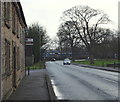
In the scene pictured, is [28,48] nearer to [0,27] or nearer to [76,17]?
[76,17]

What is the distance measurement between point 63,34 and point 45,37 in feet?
22.3

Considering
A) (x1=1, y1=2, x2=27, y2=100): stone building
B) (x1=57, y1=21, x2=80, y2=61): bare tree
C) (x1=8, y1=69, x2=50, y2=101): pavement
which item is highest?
(x1=57, y1=21, x2=80, y2=61): bare tree

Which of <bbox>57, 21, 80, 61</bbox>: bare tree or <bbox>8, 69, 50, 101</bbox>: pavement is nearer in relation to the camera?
<bbox>8, 69, 50, 101</bbox>: pavement

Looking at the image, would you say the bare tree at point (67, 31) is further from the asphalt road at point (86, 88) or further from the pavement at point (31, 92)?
the pavement at point (31, 92)

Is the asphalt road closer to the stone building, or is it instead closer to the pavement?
the pavement

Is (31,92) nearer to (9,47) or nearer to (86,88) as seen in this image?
(9,47)

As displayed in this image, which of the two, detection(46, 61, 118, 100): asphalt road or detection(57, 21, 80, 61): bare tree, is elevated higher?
detection(57, 21, 80, 61): bare tree

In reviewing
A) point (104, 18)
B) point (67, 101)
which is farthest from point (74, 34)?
point (67, 101)

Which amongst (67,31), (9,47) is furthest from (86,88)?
(67,31)

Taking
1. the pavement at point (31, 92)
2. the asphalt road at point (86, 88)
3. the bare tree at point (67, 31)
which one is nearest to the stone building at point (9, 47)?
the pavement at point (31, 92)

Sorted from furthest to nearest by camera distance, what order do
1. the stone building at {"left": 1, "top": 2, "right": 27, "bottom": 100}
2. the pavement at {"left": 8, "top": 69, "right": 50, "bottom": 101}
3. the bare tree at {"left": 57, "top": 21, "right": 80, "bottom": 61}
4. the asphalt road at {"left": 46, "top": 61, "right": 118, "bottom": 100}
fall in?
the bare tree at {"left": 57, "top": 21, "right": 80, "bottom": 61}
the asphalt road at {"left": 46, "top": 61, "right": 118, "bottom": 100}
the pavement at {"left": 8, "top": 69, "right": 50, "bottom": 101}
the stone building at {"left": 1, "top": 2, "right": 27, "bottom": 100}

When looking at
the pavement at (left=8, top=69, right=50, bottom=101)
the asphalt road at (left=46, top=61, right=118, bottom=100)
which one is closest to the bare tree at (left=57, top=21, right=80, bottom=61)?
the asphalt road at (left=46, top=61, right=118, bottom=100)

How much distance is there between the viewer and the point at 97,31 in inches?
2212

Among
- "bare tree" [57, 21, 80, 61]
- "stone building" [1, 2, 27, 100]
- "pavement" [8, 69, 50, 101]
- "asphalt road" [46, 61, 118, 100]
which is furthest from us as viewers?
"bare tree" [57, 21, 80, 61]
